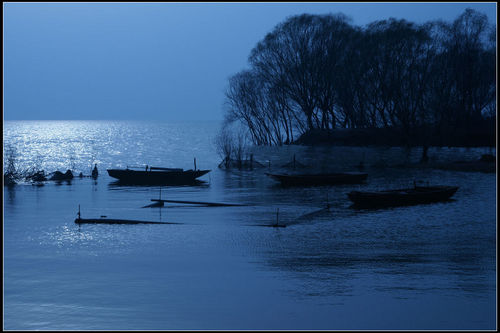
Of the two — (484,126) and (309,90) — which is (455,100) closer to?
(484,126)

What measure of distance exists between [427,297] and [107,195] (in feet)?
104

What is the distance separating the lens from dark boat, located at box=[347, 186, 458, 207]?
3371 cm

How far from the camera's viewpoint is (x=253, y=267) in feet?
63.0

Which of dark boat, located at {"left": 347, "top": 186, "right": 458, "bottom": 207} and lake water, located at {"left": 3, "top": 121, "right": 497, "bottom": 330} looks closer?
lake water, located at {"left": 3, "top": 121, "right": 497, "bottom": 330}

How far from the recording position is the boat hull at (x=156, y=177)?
5347 centimetres

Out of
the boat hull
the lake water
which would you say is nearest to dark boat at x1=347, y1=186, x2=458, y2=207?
the lake water

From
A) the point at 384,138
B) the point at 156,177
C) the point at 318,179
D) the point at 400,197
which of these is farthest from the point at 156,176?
the point at 384,138

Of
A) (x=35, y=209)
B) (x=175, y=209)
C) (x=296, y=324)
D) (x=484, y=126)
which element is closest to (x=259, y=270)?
(x=296, y=324)

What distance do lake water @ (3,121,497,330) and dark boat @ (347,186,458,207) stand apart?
73 centimetres

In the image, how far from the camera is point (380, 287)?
53.7 ft

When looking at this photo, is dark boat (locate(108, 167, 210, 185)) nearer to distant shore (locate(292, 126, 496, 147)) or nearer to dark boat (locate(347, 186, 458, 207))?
dark boat (locate(347, 186, 458, 207))

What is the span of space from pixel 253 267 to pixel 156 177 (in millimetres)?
35119

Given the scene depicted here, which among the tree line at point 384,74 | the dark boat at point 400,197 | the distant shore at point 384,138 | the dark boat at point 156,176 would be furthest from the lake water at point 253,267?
the distant shore at point 384,138

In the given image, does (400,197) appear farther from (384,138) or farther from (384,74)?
(384,138)
